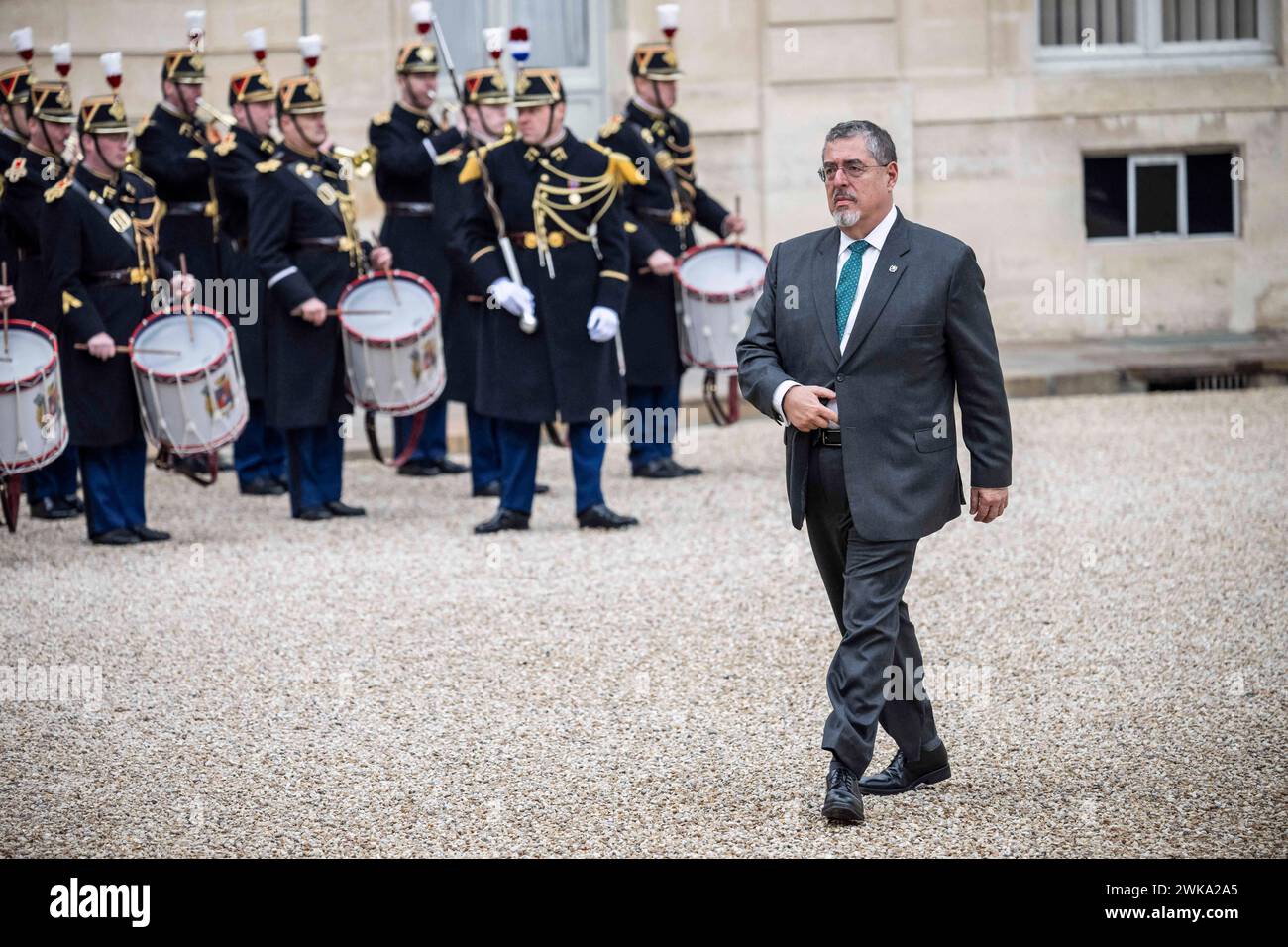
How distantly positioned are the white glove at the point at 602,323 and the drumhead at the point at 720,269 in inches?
52.2

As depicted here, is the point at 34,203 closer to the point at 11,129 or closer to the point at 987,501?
the point at 11,129

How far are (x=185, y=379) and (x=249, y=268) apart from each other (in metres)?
1.79

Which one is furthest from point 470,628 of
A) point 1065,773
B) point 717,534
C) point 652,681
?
point 1065,773

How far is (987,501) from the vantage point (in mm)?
4945

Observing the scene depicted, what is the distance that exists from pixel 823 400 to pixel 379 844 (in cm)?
149

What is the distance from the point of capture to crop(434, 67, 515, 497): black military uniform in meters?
10.4

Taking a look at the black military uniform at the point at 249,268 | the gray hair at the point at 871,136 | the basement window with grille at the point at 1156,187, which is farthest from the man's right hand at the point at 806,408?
the basement window with grille at the point at 1156,187

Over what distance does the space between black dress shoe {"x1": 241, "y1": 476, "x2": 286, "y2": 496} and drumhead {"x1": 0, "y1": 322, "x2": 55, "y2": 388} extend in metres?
2.17

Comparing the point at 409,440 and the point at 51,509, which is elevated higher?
the point at 409,440

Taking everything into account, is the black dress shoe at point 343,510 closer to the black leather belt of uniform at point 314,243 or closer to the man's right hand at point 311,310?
the man's right hand at point 311,310

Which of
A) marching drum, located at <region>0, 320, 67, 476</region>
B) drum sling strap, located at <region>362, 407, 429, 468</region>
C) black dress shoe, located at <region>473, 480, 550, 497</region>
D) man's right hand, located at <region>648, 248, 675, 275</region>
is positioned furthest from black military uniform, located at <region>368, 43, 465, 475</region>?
marching drum, located at <region>0, 320, 67, 476</region>

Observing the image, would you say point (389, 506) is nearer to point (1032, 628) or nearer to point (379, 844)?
point (1032, 628)

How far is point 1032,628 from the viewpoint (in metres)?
6.97

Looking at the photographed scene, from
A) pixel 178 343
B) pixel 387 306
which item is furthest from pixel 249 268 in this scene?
pixel 178 343
